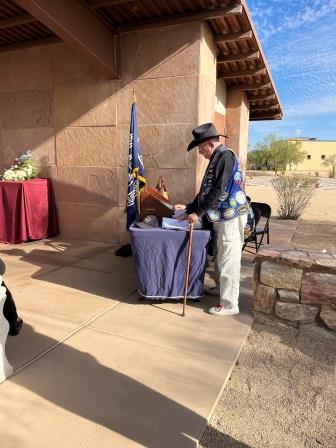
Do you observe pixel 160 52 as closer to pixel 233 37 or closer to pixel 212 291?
pixel 233 37

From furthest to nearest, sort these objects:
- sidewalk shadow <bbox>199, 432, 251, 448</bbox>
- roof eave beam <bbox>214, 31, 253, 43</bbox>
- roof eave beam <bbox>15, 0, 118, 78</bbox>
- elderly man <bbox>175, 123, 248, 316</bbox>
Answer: roof eave beam <bbox>214, 31, 253, 43</bbox> < roof eave beam <bbox>15, 0, 118, 78</bbox> < elderly man <bbox>175, 123, 248, 316</bbox> < sidewalk shadow <bbox>199, 432, 251, 448</bbox>

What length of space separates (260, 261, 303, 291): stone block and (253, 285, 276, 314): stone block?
6cm

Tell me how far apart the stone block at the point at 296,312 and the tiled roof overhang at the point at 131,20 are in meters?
3.48

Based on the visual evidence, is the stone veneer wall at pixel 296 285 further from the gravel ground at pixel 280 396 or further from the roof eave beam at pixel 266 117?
the roof eave beam at pixel 266 117

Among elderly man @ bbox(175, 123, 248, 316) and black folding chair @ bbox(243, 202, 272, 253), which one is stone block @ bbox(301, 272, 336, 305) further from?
black folding chair @ bbox(243, 202, 272, 253)

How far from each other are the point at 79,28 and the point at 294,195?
651 cm

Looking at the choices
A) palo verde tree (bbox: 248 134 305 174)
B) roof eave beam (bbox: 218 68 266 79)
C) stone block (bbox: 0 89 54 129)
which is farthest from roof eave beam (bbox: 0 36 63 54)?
palo verde tree (bbox: 248 134 305 174)

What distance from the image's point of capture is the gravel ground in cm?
187

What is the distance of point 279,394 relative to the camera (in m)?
2.21

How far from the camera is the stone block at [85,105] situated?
17.7 feet

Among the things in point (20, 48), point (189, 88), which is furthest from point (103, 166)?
point (20, 48)

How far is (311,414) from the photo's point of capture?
2037mm

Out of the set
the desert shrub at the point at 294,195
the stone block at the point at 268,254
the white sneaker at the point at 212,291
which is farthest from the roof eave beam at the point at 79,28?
the desert shrub at the point at 294,195

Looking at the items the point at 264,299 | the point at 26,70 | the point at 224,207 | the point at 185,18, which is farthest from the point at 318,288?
the point at 26,70
